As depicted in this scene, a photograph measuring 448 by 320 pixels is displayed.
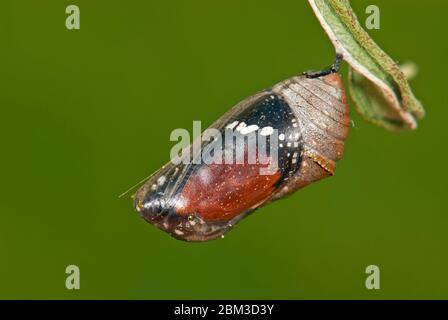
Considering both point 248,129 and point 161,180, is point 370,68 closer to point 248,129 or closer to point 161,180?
point 248,129

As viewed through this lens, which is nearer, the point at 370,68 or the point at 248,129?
the point at 370,68

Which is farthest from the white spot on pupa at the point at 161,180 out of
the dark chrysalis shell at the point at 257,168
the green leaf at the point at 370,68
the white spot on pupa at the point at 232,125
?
the green leaf at the point at 370,68

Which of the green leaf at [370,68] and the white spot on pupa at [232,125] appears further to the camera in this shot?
the white spot on pupa at [232,125]

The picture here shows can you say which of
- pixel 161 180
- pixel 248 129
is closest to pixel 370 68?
pixel 248 129

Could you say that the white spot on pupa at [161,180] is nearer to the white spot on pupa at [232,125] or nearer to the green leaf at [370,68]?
the white spot on pupa at [232,125]

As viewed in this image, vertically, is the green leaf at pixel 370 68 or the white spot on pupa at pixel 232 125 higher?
the green leaf at pixel 370 68

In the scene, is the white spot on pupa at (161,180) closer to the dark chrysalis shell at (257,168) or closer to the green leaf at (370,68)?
the dark chrysalis shell at (257,168)

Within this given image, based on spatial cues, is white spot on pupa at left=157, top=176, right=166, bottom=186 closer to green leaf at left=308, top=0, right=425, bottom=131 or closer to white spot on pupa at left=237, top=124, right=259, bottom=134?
A: white spot on pupa at left=237, top=124, right=259, bottom=134

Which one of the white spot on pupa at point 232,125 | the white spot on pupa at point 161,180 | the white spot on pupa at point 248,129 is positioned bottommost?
the white spot on pupa at point 161,180
